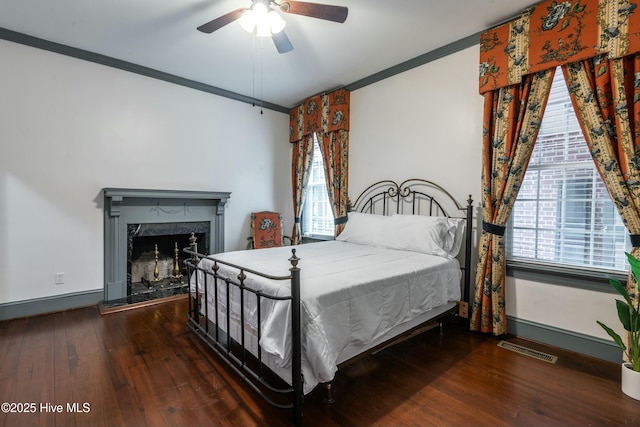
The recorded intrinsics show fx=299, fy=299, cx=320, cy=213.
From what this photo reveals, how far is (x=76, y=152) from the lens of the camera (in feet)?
10.5

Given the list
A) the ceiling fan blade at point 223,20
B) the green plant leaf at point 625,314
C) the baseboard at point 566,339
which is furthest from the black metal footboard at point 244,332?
the baseboard at point 566,339

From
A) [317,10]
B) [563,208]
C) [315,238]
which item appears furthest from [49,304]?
[563,208]

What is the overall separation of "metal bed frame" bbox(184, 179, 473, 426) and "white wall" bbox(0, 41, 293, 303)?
4.23 feet

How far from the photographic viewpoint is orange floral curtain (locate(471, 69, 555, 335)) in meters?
2.43

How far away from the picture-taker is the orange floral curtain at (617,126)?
197 cm

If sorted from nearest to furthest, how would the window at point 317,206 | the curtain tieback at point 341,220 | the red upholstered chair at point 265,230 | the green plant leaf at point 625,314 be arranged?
1. the green plant leaf at point 625,314
2. the curtain tieback at point 341,220
3. the red upholstered chair at point 265,230
4. the window at point 317,206

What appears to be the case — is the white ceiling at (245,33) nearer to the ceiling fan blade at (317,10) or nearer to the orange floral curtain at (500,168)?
the ceiling fan blade at (317,10)

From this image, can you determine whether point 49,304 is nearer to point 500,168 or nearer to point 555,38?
point 500,168

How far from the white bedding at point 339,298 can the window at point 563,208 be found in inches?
27.7

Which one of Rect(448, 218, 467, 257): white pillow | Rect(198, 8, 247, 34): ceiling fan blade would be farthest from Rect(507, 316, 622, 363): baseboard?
Rect(198, 8, 247, 34): ceiling fan blade

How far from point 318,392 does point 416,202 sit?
89.6 inches

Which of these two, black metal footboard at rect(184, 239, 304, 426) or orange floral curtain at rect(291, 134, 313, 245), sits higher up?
orange floral curtain at rect(291, 134, 313, 245)

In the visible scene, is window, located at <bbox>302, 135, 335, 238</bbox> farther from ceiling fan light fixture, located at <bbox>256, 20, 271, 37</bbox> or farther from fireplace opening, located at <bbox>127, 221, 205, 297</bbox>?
ceiling fan light fixture, located at <bbox>256, 20, 271, 37</bbox>

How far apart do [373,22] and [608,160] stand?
2.11 meters
